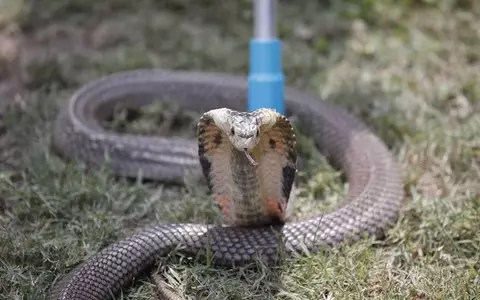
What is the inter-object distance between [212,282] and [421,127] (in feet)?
5.66

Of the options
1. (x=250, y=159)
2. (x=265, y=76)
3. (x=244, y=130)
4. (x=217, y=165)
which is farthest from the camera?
(x=265, y=76)

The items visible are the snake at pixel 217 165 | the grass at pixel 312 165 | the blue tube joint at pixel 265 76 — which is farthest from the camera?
the blue tube joint at pixel 265 76

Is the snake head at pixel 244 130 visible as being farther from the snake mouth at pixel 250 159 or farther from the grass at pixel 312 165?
the grass at pixel 312 165

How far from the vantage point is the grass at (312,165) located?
104 inches

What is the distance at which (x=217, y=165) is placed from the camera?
2.54 meters

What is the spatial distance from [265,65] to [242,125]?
1.29 meters

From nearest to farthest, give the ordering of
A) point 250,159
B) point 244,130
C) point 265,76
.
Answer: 1. point 244,130
2. point 250,159
3. point 265,76

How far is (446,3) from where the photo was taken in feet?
17.1

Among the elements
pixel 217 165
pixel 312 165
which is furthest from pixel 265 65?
pixel 217 165

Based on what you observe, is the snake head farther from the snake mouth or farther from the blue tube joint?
the blue tube joint

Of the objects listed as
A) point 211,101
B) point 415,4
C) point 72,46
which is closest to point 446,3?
point 415,4

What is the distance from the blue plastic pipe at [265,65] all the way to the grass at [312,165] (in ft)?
1.43

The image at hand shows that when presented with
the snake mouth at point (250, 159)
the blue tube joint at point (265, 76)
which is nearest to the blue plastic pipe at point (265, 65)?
the blue tube joint at point (265, 76)

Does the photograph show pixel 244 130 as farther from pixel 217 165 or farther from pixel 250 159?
pixel 217 165
